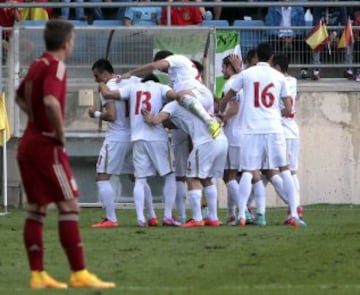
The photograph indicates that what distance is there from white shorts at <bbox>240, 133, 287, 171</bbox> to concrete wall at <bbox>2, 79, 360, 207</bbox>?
22.2ft

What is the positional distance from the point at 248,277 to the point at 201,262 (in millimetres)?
1208

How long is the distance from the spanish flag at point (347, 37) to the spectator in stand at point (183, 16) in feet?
8.82

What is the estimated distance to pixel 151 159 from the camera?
686 inches

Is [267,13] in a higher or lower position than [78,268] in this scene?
higher

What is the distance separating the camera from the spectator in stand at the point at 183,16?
82.2 ft

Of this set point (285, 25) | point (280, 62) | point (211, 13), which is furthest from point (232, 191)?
→ point (211, 13)

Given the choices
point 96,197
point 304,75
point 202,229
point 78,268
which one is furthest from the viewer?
point 304,75

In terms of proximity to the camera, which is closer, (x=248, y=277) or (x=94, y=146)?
(x=248, y=277)

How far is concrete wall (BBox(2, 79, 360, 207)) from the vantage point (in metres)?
23.9

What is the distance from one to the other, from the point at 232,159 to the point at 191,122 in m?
1.11

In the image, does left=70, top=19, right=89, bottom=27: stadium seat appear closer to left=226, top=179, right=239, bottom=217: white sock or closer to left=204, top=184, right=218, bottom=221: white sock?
left=226, top=179, right=239, bottom=217: white sock

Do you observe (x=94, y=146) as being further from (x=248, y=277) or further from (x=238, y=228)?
(x=248, y=277)

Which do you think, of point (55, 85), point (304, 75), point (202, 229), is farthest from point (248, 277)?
point (304, 75)

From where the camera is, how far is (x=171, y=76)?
17531 mm
